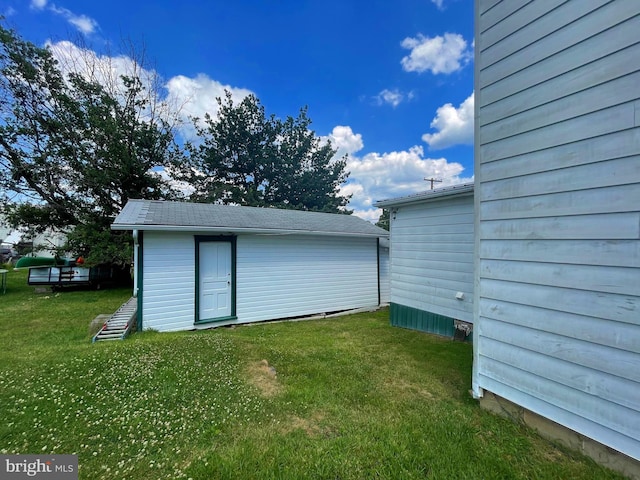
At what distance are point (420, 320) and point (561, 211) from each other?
428 cm

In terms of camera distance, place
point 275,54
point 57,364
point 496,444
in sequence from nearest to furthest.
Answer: point 496,444 < point 57,364 < point 275,54

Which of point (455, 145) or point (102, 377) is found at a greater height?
point (455, 145)

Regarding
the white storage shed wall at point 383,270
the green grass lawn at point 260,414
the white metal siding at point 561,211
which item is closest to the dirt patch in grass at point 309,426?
the green grass lawn at point 260,414

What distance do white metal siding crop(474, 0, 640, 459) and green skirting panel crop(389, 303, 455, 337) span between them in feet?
8.93

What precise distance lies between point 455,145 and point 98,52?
16258 millimetres

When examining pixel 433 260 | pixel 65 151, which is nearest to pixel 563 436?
pixel 433 260

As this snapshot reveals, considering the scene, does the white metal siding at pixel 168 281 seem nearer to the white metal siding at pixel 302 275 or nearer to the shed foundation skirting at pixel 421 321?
the white metal siding at pixel 302 275

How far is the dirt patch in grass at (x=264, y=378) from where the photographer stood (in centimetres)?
338

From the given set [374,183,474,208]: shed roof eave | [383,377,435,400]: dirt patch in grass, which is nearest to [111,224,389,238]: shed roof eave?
[374,183,474,208]: shed roof eave

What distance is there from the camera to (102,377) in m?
3.46

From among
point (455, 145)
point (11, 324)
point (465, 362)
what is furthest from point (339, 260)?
point (11, 324)

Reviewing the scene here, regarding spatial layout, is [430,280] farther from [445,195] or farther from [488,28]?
[488,28]

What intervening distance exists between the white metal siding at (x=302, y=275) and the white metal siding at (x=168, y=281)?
1.20m

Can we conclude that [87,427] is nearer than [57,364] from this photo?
Yes
